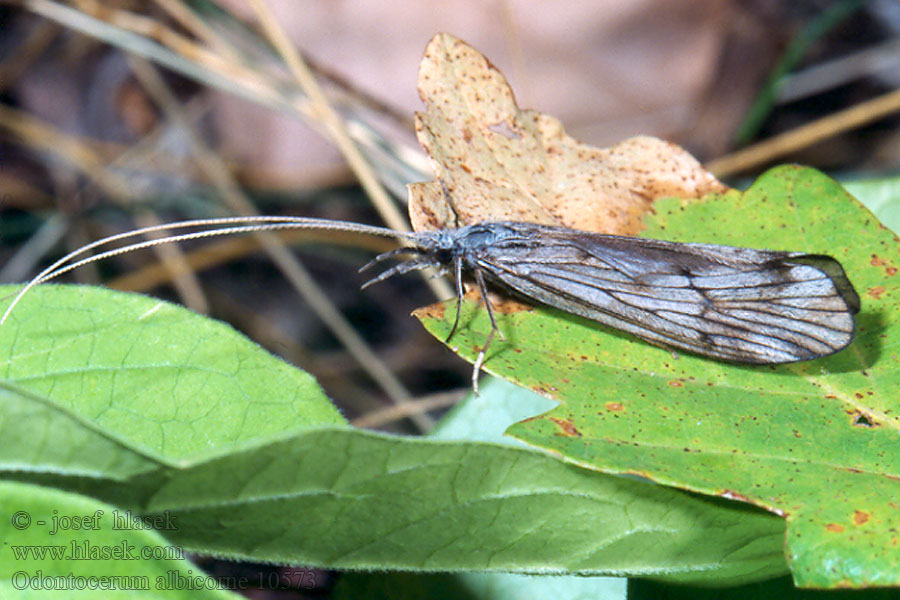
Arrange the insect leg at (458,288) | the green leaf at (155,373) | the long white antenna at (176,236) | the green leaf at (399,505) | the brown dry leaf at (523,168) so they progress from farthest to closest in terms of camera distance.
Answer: the brown dry leaf at (523,168) → the insect leg at (458,288) → the long white antenna at (176,236) → the green leaf at (155,373) → the green leaf at (399,505)

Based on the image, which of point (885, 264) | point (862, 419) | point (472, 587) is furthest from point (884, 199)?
point (472, 587)

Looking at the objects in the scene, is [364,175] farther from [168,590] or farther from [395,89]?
[168,590]

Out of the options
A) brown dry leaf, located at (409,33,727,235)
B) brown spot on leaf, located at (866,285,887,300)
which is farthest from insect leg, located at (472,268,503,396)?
brown spot on leaf, located at (866,285,887,300)

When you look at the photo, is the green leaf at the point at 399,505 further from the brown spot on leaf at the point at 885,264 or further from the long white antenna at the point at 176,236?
the brown spot on leaf at the point at 885,264

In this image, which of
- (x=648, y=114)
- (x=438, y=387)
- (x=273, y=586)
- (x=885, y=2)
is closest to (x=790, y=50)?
(x=648, y=114)

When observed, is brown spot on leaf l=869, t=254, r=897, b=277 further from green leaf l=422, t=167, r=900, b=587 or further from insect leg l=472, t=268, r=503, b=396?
insect leg l=472, t=268, r=503, b=396

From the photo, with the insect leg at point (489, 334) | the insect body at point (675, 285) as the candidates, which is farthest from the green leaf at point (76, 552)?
the insect body at point (675, 285)

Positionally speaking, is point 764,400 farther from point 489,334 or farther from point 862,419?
point 489,334
